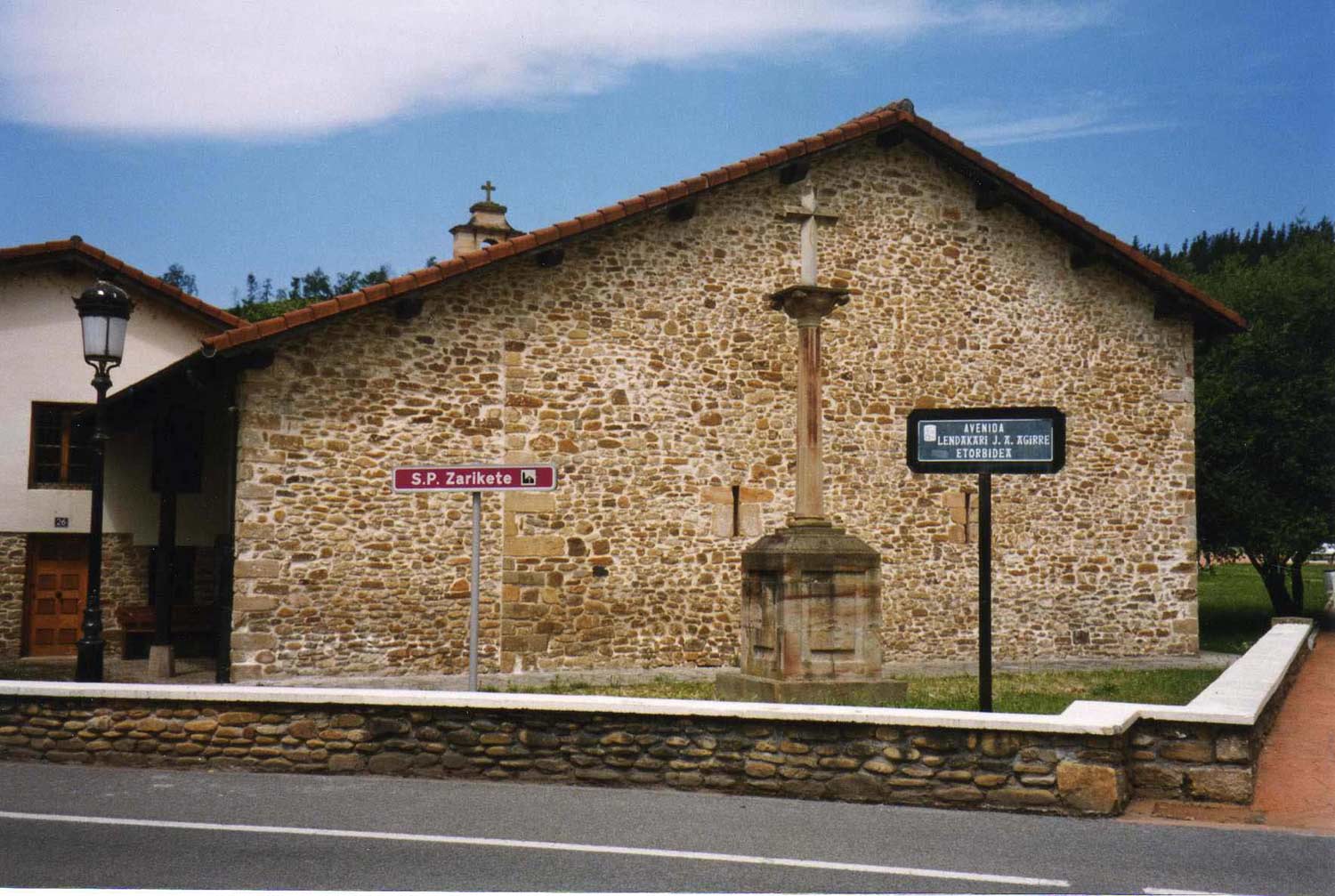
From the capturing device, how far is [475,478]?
8523mm

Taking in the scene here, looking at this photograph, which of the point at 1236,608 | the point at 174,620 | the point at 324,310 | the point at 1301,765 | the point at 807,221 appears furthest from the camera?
the point at 1236,608

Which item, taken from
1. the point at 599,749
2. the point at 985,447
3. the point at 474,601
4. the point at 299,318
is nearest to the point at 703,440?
the point at 299,318

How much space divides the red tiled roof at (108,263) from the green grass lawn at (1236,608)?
52.3 feet

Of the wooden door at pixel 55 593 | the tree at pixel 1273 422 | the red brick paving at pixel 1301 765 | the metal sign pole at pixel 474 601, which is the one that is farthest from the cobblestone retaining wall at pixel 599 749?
the tree at pixel 1273 422

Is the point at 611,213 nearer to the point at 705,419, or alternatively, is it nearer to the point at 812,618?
the point at 705,419

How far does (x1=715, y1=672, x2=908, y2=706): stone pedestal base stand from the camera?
9.55 metres

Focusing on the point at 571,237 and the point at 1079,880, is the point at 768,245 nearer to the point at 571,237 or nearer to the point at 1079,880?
the point at 571,237

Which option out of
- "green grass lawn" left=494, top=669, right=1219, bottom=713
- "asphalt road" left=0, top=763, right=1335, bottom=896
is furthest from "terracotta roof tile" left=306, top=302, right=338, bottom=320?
"asphalt road" left=0, top=763, right=1335, bottom=896

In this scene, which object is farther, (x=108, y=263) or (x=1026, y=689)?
(x=108, y=263)

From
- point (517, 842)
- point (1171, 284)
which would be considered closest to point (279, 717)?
point (517, 842)

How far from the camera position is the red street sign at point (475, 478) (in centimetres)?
843

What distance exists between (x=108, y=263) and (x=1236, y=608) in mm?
23849

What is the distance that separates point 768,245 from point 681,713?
944 cm

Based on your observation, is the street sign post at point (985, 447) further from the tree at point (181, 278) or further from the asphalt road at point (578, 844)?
the tree at point (181, 278)
